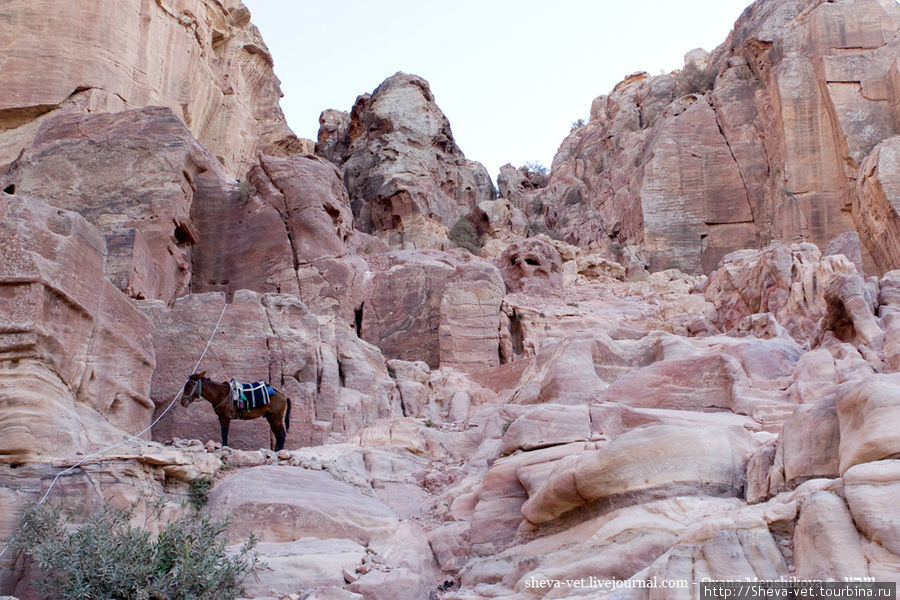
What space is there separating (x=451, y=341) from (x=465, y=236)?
2130cm

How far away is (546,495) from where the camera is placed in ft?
35.1

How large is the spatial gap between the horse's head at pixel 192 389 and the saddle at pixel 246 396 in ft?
1.77

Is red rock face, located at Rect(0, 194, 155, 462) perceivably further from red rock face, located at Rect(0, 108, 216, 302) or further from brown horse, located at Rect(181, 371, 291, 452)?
red rock face, located at Rect(0, 108, 216, 302)

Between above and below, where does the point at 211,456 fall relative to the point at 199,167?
below

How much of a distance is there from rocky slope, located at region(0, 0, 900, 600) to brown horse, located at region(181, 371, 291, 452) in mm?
756

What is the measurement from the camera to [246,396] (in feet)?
49.8

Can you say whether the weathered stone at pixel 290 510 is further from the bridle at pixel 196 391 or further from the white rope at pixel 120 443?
the bridle at pixel 196 391

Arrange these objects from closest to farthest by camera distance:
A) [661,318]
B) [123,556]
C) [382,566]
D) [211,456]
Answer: [123,556] → [382,566] → [211,456] → [661,318]

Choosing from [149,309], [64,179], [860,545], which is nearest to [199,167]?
[64,179]

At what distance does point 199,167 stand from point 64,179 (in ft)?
12.7

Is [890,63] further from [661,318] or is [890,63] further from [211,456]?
[211,456]

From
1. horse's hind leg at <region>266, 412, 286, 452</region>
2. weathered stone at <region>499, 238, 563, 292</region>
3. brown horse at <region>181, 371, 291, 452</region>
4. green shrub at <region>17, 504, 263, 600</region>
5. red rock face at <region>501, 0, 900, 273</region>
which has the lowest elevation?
green shrub at <region>17, 504, 263, 600</region>

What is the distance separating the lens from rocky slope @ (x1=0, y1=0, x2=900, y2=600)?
9.38m

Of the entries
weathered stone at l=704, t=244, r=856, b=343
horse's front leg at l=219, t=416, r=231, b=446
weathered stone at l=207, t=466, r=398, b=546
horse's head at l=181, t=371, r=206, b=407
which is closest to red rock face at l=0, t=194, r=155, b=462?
Result: horse's head at l=181, t=371, r=206, b=407
